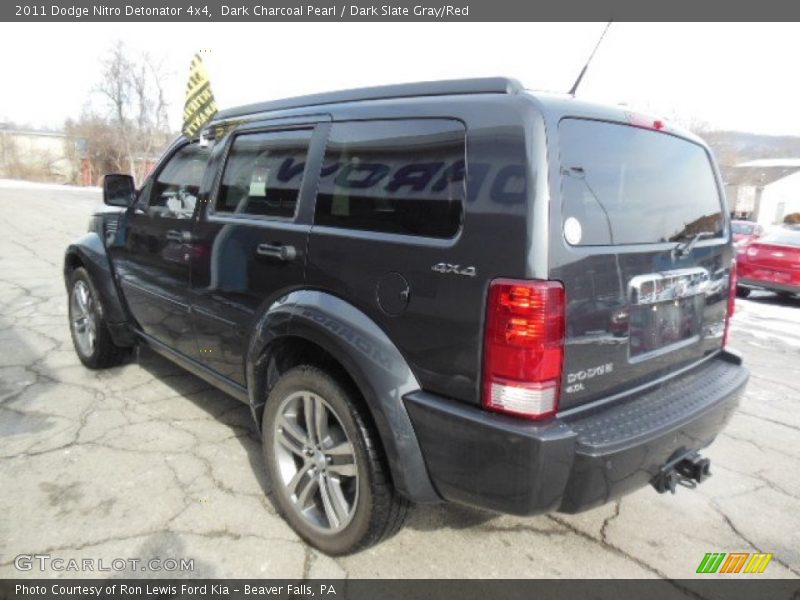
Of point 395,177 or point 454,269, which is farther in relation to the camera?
point 395,177

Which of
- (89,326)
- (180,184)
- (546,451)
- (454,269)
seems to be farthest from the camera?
(89,326)

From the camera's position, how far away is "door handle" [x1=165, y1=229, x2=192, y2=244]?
10.2ft

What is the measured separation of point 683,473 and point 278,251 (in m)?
1.97

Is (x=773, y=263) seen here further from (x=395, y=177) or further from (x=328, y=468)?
(x=328, y=468)

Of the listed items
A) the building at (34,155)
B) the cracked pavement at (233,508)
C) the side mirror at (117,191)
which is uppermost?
the building at (34,155)

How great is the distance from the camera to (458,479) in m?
1.89

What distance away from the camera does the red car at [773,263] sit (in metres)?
9.28

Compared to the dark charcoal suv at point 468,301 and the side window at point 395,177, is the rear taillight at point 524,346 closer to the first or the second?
the dark charcoal suv at point 468,301

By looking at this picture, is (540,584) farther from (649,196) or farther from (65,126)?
(65,126)

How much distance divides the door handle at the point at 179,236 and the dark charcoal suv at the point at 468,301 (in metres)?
0.28

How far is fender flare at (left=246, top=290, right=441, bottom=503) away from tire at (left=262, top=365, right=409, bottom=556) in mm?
107

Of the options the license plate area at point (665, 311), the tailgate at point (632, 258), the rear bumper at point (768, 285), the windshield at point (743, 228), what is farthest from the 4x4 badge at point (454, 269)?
the windshield at point (743, 228)

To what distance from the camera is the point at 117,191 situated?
3.91m

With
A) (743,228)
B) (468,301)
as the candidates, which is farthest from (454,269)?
(743,228)
